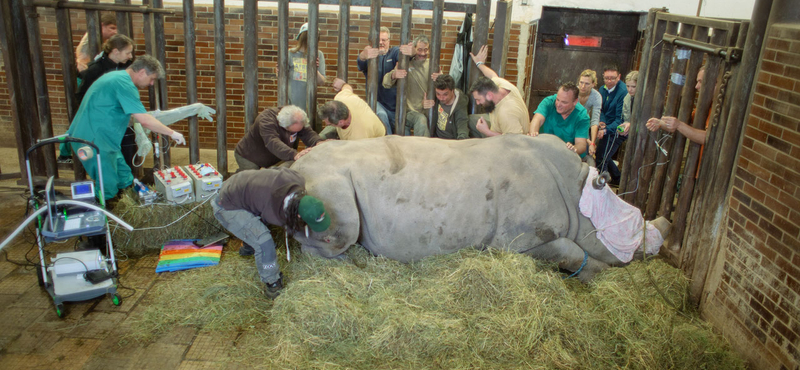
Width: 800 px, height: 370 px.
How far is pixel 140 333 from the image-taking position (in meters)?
4.54

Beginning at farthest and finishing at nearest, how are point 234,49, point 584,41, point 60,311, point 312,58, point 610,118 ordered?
point 584,41 → point 234,49 → point 610,118 → point 312,58 → point 60,311

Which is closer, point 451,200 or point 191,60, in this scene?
point 451,200

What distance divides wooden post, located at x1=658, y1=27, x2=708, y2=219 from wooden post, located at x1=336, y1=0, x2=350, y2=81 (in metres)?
3.62

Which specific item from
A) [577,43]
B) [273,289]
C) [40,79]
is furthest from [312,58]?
[577,43]

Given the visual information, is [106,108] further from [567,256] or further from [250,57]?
[567,256]

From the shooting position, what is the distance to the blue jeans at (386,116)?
706 cm

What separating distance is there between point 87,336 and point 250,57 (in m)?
3.57

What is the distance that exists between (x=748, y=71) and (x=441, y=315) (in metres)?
3.18

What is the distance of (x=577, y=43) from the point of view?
9.79 meters

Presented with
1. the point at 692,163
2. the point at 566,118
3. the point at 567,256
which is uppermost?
the point at 566,118

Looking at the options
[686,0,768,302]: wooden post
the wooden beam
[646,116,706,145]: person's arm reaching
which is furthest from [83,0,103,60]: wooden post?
[686,0,768,302]: wooden post

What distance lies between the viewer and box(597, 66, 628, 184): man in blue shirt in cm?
754

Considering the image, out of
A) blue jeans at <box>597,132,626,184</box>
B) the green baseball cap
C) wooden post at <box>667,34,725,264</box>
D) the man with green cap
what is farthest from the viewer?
blue jeans at <box>597,132,626,184</box>

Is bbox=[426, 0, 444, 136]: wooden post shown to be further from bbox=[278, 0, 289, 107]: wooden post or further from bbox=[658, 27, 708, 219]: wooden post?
bbox=[658, 27, 708, 219]: wooden post
